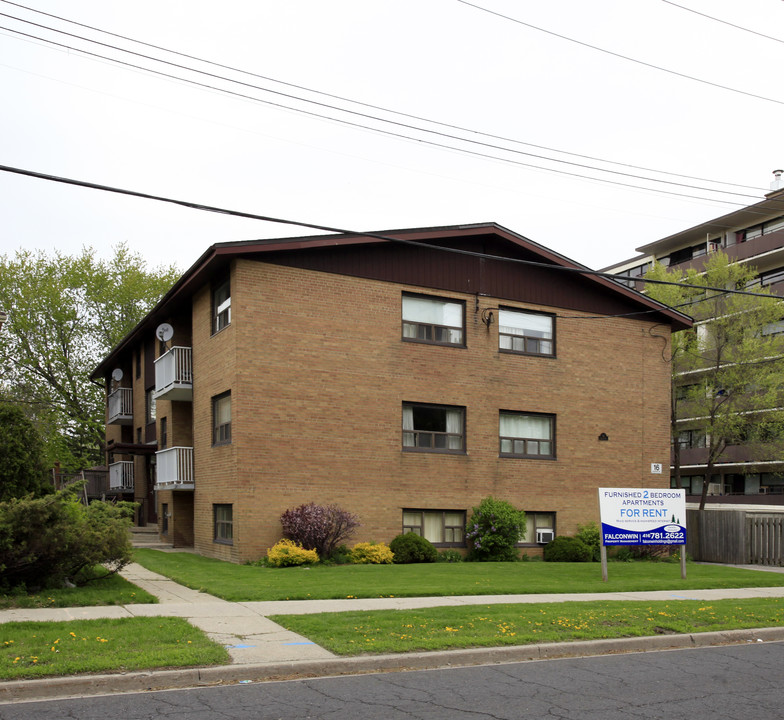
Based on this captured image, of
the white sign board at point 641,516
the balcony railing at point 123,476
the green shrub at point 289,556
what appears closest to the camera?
the white sign board at point 641,516

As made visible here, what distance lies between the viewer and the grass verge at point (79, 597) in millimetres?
12070

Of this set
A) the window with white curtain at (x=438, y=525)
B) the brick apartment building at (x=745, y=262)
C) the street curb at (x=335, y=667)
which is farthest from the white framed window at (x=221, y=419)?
the brick apartment building at (x=745, y=262)

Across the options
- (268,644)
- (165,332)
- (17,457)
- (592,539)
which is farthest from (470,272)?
(268,644)

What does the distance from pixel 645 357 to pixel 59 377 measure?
32.5m

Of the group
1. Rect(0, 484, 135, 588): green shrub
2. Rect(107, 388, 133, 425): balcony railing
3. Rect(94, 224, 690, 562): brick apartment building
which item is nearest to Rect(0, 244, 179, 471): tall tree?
Rect(107, 388, 133, 425): balcony railing

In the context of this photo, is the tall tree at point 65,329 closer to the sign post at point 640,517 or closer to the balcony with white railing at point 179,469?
the balcony with white railing at point 179,469

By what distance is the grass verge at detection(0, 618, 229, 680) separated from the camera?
319 inches

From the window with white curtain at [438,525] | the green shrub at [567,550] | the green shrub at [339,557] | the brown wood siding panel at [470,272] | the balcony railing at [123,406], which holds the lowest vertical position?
the green shrub at [567,550]

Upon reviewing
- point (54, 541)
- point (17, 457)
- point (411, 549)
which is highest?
point (17, 457)

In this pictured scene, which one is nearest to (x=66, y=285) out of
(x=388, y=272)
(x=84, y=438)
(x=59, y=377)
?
(x=59, y=377)

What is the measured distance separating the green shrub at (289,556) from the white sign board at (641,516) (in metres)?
6.97

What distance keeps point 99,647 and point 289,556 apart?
11.0m

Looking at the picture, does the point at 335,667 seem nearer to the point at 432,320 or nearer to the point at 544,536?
the point at 432,320

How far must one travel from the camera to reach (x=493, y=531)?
23.1 metres
